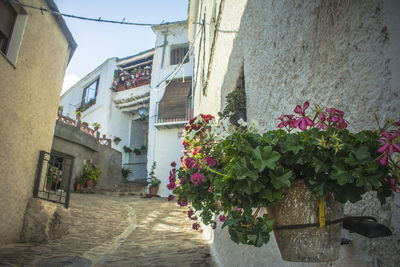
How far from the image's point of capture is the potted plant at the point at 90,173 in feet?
37.2

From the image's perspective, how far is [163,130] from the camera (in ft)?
46.5

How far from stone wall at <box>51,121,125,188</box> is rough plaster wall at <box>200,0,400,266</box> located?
1023 centimetres

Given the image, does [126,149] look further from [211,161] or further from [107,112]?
[211,161]

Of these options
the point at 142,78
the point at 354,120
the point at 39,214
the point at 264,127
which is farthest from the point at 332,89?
the point at 142,78

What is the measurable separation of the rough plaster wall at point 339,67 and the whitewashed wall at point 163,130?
423 inches

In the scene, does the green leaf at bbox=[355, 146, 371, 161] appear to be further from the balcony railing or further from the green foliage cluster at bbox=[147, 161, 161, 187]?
the balcony railing

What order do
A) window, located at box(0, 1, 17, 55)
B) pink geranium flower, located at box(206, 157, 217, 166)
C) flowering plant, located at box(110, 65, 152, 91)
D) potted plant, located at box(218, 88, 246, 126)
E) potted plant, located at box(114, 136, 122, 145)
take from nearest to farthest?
pink geranium flower, located at box(206, 157, 217, 166)
potted plant, located at box(218, 88, 246, 126)
window, located at box(0, 1, 17, 55)
potted plant, located at box(114, 136, 122, 145)
flowering plant, located at box(110, 65, 152, 91)

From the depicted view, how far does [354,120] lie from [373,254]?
0.56m

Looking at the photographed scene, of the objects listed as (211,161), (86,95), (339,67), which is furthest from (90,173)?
(339,67)

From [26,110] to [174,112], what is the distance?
9.56 meters

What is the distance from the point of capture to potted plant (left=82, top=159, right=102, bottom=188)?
11.3 metres

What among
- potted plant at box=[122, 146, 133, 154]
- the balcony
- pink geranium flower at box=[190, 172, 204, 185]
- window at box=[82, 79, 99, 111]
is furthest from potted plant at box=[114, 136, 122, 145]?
pink geranium flower at box=[190, 172, 204, 185]

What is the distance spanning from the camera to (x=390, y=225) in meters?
0.93

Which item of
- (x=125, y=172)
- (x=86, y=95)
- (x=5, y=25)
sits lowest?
(x=125, y=172)
